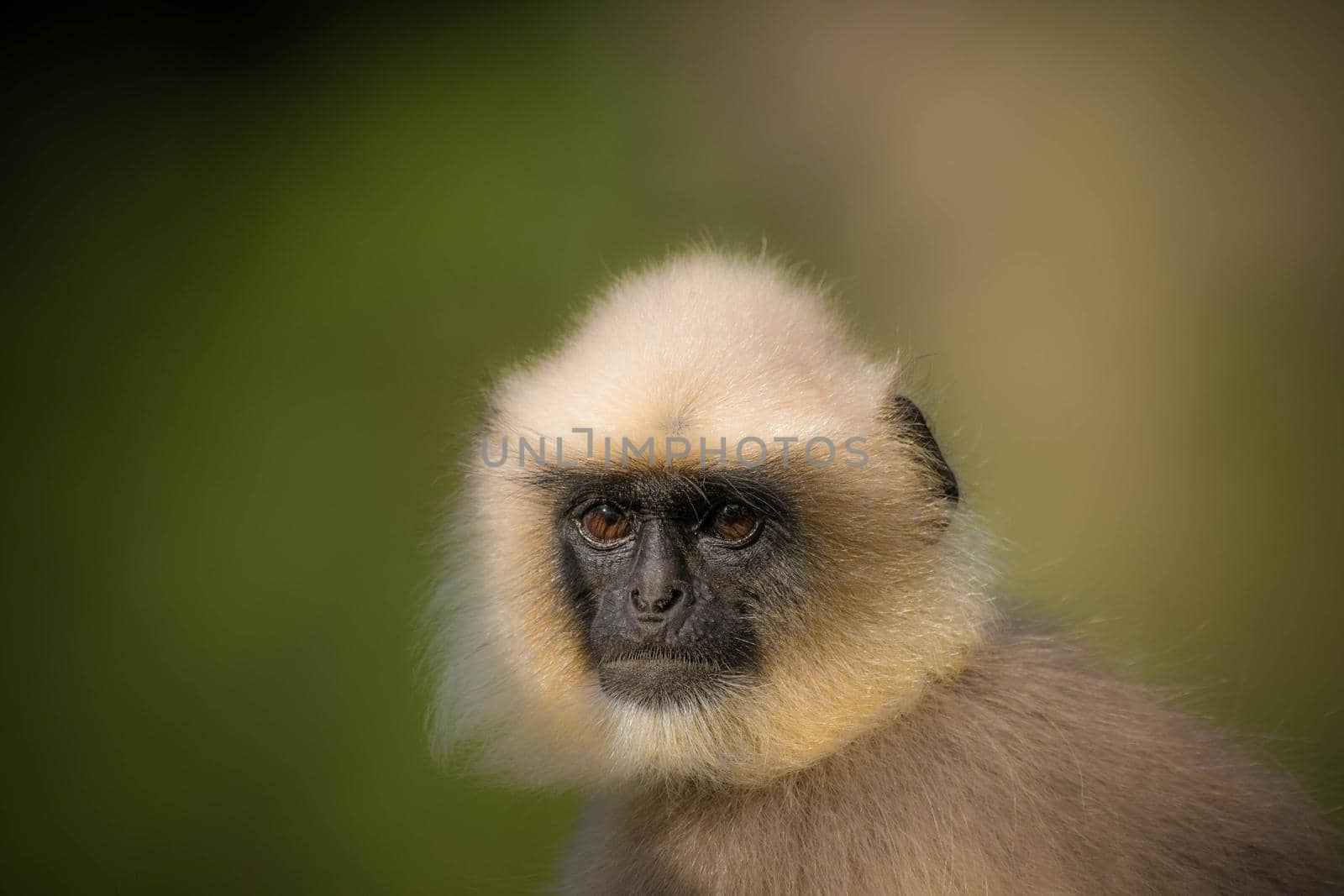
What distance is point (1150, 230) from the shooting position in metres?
5.71

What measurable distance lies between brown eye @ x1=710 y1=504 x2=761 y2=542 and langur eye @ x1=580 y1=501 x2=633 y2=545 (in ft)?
0.63

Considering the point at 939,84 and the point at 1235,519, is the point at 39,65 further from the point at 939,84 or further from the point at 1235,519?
the point at 1235,519

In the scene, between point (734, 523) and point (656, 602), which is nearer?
point (656, 602)

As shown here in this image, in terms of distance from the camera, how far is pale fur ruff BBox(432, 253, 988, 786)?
2.23m

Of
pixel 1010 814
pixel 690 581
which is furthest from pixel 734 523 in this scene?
pixel 1010 814

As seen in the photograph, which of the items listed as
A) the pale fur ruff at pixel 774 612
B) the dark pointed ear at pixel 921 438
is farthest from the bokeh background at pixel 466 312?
the dark pointed ear at pixel 921 438

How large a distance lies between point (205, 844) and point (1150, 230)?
16.6 ft

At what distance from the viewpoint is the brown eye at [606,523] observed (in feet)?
7.95

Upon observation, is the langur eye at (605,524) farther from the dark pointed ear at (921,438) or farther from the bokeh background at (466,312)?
the bokeh background at (466,312)

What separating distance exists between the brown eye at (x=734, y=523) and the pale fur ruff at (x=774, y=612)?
4.7 inches

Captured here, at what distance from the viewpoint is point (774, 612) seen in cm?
228

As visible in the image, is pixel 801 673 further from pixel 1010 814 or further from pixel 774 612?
pixel 1010 814

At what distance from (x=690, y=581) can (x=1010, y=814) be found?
721 millimetres

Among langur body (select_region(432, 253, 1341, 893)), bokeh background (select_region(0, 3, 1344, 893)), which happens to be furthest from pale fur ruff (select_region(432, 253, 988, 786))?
bokeh background (select_region(0, 3, 1344, 893))
